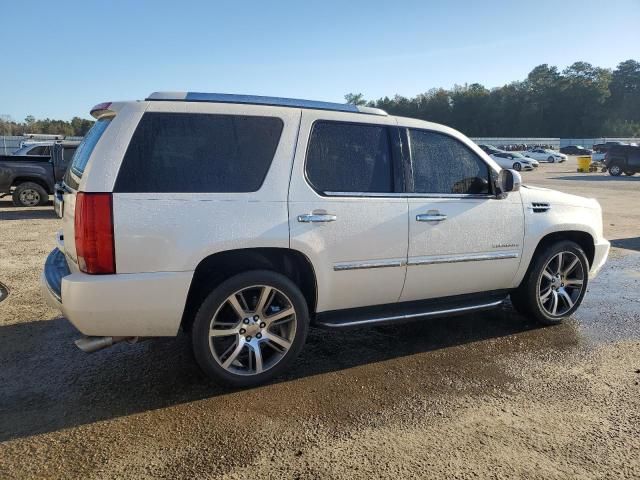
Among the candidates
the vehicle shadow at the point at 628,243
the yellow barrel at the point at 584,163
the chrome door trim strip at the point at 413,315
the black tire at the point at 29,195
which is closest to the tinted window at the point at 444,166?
the chrome door trim strip at the point at 413,315

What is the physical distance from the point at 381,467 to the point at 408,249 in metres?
1.73

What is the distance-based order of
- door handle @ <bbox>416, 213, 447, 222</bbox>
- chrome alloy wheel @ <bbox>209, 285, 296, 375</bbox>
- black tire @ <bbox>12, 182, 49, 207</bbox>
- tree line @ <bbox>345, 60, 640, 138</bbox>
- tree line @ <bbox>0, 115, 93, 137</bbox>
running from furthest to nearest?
tree line @ <bbox>345, 60, 640, 138</bbox>
tree line @ <bbox>0, 115, 93, 137</bbox>
black tire @ <bbox>12, 182, 49, 207</bbox>
door handle @ <bbox>416, 213, 447, 222</bbox>
chrome alloy wheel @ <bbox>209, 285, 296, 375</bbox>

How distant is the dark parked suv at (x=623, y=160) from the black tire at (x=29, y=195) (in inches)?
1185

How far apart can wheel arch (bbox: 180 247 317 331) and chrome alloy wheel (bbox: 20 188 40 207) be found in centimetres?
1198

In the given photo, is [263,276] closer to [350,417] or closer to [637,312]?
[350,417]

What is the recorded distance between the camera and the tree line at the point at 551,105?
338ft

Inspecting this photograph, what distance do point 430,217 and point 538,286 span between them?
1.49 m

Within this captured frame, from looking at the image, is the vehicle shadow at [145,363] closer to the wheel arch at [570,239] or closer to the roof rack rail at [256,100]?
the wheel arch at [570,239]

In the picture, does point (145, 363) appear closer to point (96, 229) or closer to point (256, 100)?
point (96, 229)

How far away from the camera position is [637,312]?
5371 mm

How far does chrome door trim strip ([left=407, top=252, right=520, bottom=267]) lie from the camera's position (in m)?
3.98

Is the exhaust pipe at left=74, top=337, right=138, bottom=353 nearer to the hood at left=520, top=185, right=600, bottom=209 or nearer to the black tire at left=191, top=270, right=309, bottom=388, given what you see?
the black tire at left=191, top=270, right=309, bottom=388

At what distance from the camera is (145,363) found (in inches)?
154

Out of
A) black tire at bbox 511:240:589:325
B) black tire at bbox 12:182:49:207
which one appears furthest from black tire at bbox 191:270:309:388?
black tire at bbox 12:182:49:207
